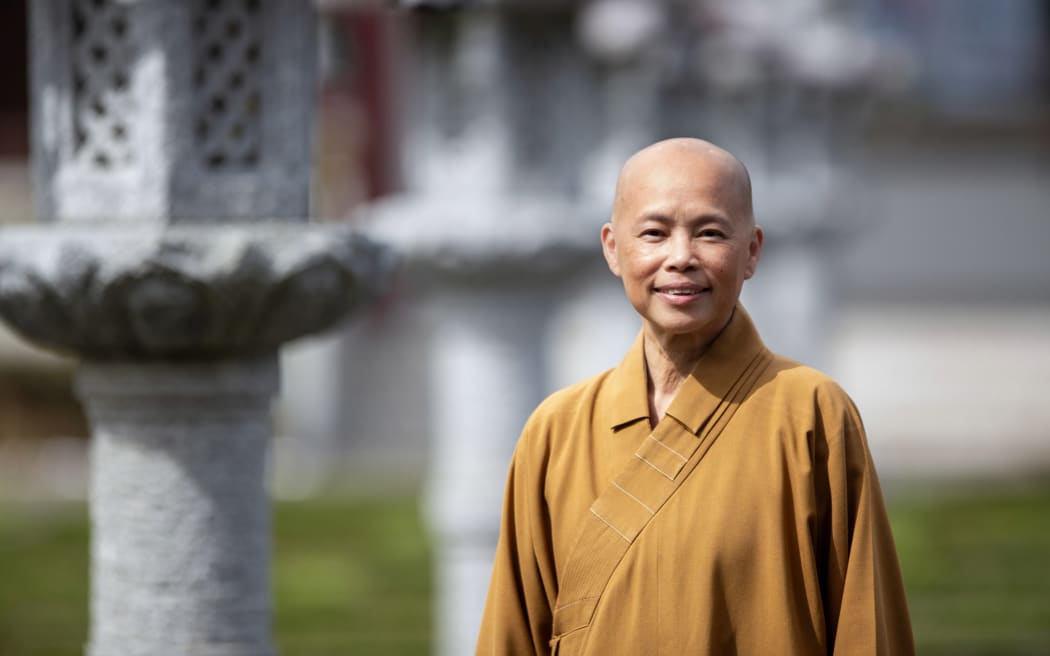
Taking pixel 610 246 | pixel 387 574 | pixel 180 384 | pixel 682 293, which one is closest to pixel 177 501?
pixel 180 384

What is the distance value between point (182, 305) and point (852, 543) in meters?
1.23

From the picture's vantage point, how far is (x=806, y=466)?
2.43m

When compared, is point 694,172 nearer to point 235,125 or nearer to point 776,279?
point 235,125

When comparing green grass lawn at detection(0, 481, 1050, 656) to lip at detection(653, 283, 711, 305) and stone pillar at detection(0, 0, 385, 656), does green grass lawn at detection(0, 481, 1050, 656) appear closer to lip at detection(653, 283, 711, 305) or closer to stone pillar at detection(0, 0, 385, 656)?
stone pillar at detection(0, 0, 385, 656)

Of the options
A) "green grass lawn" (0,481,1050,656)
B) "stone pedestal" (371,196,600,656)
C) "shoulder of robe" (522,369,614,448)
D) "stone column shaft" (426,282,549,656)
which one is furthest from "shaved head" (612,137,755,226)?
"green grass lawn" (0,481,1050,656)

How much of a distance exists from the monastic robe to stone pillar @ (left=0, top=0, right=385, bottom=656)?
35.4 inches

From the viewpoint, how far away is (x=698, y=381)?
8.20 ft

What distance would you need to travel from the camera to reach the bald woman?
2.43 m

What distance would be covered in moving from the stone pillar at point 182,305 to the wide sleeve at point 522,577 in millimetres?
784

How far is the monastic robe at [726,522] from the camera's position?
2.43m

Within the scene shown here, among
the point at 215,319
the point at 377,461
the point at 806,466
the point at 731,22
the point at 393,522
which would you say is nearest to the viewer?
the point at 806,466

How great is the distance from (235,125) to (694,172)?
117cm

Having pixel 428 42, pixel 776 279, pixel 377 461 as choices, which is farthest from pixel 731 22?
pixel 377 461

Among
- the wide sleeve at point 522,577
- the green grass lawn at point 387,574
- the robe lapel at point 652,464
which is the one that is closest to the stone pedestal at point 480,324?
the green grass lawn at point 387,574
